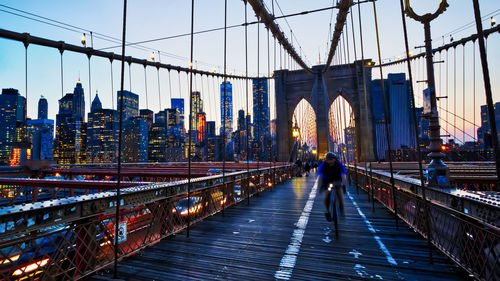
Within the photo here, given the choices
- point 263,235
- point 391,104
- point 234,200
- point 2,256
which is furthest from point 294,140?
point 391,104

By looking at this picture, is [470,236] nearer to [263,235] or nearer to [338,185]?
[338,185]

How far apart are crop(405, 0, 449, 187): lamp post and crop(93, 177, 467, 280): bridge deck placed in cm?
115

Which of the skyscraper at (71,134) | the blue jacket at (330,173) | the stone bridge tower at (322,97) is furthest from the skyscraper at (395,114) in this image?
the skyscraper at (71,134)

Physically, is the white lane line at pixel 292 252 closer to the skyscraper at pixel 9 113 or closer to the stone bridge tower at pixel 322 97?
the stone bridge tower at pixel 322 97

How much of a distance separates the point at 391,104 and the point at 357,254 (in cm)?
11702

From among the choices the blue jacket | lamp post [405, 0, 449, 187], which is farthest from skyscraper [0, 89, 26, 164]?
lamp post [405, 0, 449, 187]

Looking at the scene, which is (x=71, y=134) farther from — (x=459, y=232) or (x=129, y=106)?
(x=459, y=232)

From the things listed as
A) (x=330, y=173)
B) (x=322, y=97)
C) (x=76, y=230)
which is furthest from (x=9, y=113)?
(x=330, y=173)

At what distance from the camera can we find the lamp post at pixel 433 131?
3.93 metres

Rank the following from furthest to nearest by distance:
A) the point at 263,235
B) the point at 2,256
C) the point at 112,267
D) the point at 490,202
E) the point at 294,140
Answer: the point at 294,140 < the point at 263,235 < the point at 112,267 < the point at 490,202 < the point at 2,256

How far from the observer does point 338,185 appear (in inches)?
203

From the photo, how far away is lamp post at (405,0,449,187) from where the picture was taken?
3.93m

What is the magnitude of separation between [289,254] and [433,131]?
12.5 ft

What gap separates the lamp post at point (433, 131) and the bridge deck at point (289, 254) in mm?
1154
